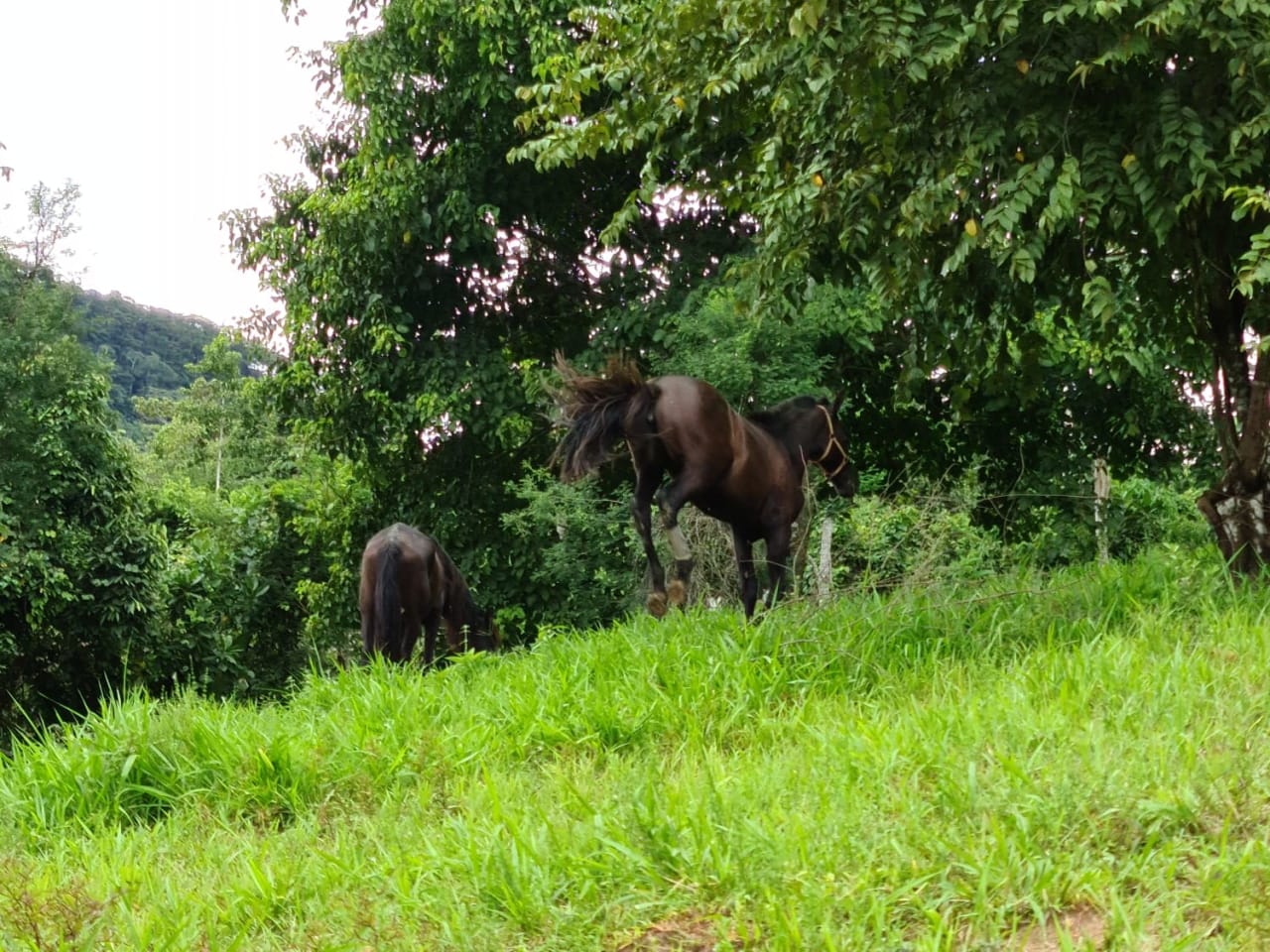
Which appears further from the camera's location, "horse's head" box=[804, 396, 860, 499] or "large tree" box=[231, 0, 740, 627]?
"large tree" box=[231, 0, 740, 627]

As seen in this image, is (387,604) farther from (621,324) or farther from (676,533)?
(621,324)

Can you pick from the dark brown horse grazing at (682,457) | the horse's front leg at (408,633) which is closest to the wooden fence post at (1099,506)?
the dark brown horse grazing at (682,457)

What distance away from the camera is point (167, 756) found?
652 cm

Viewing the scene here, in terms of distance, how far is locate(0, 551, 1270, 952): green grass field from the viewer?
145 inches

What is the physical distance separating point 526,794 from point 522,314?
1178cm

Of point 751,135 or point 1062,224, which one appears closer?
point 1062,224

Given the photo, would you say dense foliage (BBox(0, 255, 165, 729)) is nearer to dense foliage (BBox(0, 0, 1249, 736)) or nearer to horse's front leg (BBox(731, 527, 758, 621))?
dense foliage (BBox(0, 0, 1249, 736))

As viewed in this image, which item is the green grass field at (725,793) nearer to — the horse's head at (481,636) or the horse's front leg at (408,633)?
the horse's front leg at (408,633)

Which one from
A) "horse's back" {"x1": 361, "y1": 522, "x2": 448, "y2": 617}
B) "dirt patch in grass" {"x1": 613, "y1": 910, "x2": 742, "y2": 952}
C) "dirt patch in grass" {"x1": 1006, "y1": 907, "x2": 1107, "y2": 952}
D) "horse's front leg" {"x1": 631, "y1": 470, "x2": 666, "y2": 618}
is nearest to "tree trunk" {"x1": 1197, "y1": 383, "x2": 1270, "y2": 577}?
"horse's front leg" {"x1": 631, "y1": 470, "x2": 666, "y2": 618}

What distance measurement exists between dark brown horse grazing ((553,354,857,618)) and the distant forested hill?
3085 inches

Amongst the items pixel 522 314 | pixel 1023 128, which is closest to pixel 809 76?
pixel 1023 128

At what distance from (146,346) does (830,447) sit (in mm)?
101922

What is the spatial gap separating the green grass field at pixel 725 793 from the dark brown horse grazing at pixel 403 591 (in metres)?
3.06

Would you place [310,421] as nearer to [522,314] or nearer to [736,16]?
[522,314]
